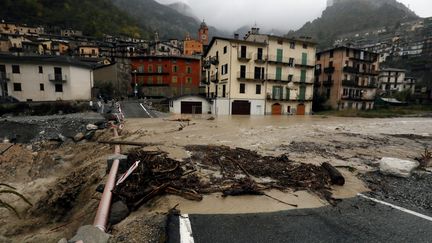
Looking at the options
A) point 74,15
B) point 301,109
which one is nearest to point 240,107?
point 301,109

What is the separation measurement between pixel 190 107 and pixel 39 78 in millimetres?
23673

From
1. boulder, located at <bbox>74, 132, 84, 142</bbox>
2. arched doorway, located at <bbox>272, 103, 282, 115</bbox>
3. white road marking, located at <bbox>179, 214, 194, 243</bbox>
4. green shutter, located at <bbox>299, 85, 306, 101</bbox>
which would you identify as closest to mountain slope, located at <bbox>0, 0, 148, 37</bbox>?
arched doorway, located at <bbox>272, 103, 282, 115</bbox>

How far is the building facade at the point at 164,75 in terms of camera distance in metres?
58.3

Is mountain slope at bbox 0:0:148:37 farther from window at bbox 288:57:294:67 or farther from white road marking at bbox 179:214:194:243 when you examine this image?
white road marking at bbox 179:214:194:243

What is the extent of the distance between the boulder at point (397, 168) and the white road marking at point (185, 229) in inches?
271

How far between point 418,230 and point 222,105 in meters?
33.4

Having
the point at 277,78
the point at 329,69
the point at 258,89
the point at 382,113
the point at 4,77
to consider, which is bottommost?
the point at 382,113

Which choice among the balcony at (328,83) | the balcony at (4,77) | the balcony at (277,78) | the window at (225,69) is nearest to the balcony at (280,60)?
the balcony at (277,78)

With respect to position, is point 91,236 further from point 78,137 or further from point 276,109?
point 276,109

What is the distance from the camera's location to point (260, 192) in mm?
5766

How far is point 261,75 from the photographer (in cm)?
3897

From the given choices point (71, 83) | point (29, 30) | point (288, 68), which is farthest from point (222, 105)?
point (29, 30)

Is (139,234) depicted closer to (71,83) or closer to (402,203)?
(402,203)

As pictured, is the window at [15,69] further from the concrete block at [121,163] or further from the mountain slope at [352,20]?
the mountain slope at [352,20]
